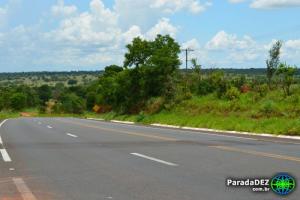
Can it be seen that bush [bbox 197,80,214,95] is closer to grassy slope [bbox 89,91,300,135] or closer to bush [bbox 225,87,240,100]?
grassy slope [bbox 89,91,300,135]

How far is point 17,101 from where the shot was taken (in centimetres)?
15250

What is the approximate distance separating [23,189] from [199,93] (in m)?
40.1

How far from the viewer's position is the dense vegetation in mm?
33844

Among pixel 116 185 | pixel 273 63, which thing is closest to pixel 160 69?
pixel 273 63

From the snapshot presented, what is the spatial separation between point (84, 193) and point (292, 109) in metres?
24.5

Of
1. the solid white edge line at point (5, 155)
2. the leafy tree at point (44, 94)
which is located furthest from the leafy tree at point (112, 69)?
the leafy tree at point (44, 94)

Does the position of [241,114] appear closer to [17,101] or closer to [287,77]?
[287,77]

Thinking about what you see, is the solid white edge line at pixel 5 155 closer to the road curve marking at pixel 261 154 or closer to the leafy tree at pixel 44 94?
the road curve marking at pixel 261 154

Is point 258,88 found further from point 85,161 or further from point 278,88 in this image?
point 85,161

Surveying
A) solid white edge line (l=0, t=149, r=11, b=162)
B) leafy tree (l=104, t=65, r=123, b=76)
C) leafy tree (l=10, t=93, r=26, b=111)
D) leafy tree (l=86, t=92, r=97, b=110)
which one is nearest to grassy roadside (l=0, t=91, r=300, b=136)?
solid white edge line (l=0, t=149, r=11, b=162)

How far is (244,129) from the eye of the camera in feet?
104

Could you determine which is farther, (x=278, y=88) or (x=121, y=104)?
(x=121, y=104)

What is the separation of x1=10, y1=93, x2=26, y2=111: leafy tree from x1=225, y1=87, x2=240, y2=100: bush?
117m

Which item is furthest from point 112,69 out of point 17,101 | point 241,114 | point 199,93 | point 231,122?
point 17,101
